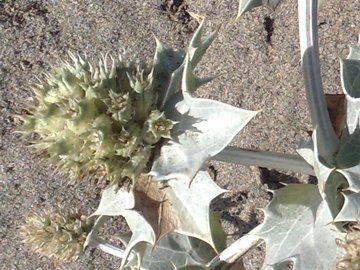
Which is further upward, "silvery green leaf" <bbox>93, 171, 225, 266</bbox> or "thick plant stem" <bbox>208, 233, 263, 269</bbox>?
"silvery green leaf" <bbox>93, 171, 225, 266</bbox>

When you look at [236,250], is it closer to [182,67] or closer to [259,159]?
[259,159]

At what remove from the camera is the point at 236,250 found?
6.01 ft

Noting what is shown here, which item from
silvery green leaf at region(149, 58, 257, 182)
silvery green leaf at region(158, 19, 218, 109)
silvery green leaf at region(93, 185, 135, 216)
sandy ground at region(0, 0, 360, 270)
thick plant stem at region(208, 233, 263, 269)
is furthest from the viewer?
sandy ground at region(0, 0, 360, 270)

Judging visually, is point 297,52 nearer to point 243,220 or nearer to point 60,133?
point 243,220

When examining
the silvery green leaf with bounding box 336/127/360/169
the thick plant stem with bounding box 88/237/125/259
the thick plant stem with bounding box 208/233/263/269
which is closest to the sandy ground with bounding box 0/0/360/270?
the thick plant stem with bounding box 88/237/125/259

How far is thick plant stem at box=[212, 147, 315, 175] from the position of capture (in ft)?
5.31

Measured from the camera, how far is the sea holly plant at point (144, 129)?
1.45 metres

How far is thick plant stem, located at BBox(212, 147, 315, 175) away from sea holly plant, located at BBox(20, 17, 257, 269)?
0.08 m

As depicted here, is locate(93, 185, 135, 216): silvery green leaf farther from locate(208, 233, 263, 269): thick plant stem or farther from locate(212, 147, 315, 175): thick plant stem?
locate(208, 233, 263, 269): thick plant stem

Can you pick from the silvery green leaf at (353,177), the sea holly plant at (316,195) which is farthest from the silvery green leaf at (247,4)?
the silvery green leaf at (353,177)

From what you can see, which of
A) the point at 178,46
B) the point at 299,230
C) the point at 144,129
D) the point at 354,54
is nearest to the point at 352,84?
the point at 354,54

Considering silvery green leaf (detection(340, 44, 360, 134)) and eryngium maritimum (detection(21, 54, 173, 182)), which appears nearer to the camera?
eryngium maritimum (detection(21, 54, 173, 182))

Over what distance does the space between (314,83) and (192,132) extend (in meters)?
0.33

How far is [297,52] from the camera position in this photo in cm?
225
